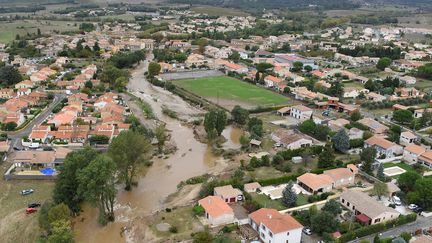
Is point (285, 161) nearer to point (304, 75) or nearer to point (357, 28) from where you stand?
point (304, 75)

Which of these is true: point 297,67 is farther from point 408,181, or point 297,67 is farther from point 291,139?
point 408,181

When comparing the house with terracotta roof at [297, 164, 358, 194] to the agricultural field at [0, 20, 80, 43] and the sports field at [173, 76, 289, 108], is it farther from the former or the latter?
the agricultural field at [0, 20, 80, 43]

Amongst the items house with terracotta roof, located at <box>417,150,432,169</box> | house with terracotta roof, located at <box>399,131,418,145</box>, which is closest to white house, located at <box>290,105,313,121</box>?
house with terracotta roof, located at <box>399,131,418,145</box>

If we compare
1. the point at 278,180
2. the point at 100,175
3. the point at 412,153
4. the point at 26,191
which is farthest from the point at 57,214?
the point at 412,153

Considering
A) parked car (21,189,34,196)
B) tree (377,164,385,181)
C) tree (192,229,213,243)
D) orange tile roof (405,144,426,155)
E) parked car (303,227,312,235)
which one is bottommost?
parked car (21,189,34,196)

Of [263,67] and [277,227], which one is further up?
[277,227]

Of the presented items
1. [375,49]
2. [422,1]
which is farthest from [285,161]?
[422,1]
